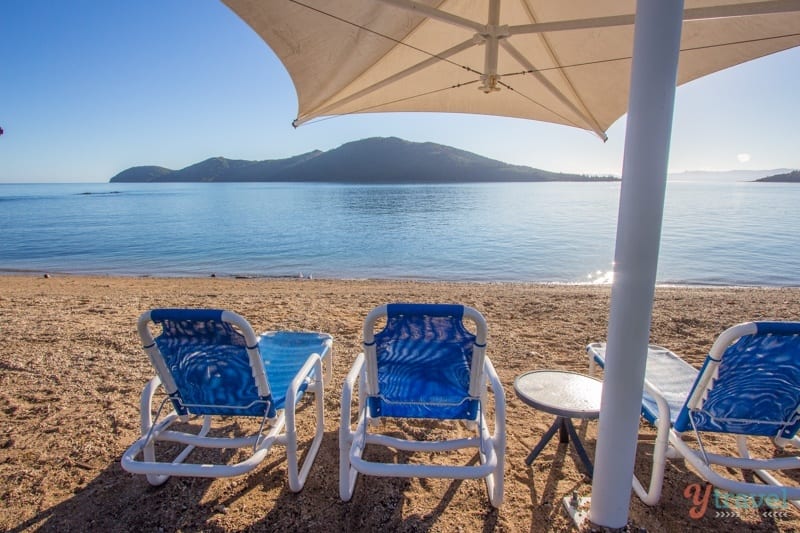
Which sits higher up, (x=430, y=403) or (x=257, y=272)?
(x=430, y=403)

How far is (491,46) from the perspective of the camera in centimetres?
254

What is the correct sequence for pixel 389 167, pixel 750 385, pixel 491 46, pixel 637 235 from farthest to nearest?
pixel 389 167 → pixel 491 46 → pixel 750 385 → pixel 637 235

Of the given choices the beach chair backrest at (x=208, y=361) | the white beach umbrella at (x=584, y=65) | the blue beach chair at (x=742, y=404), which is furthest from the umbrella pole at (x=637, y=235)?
the beach chair backrest at (x=208, y=361)

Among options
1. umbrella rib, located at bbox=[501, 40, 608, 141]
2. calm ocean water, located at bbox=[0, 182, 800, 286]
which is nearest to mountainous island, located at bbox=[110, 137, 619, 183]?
calm ocean water, located at bbox=[0, 182, 800, 286]

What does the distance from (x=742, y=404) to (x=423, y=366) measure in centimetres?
155

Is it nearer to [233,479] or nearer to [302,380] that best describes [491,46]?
[302,380]

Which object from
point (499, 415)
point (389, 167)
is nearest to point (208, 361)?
point (499, 415)

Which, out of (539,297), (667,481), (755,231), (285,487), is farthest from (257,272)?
(755,231)

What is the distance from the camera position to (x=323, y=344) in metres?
3.14

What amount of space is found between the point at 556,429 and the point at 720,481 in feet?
2.91

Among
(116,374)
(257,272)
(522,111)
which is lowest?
(257,272)

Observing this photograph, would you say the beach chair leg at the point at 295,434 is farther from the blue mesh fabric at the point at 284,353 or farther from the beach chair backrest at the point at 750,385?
the beach chair backrest at the point at 750,385

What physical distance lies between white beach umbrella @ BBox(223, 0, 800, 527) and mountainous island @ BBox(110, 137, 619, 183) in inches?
5499

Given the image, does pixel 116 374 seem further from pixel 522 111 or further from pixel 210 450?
pixel 522 111
